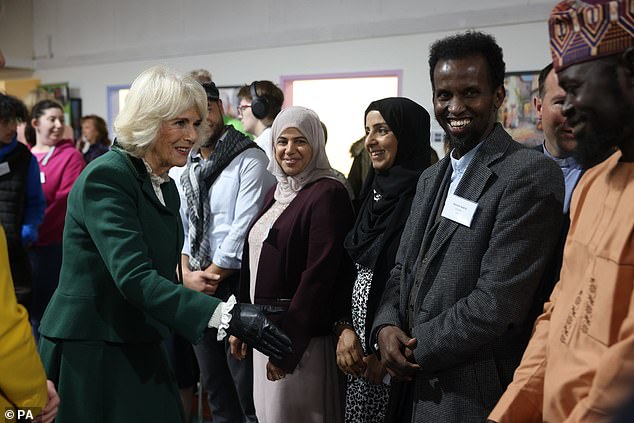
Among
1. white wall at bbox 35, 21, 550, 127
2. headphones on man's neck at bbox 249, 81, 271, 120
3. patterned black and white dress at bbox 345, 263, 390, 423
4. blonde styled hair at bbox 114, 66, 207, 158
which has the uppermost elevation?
white wall at bbox 35, 21, 550, 127

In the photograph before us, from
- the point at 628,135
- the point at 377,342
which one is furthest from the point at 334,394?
the point at 628,135

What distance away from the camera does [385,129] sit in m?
2.46

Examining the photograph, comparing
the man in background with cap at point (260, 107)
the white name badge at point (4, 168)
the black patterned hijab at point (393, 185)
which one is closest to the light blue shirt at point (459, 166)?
the black patterned hijab at point (393, 185)

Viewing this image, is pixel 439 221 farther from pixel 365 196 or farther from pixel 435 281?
pixel 365 196

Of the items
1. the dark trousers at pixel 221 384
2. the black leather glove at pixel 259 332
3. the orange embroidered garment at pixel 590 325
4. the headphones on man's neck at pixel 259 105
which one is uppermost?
the headphones on man's neck at pixel 259 105

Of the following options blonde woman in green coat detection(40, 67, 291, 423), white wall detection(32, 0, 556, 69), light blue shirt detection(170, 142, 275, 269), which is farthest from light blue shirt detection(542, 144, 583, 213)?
white wall detection(32, 0, 556, 69)

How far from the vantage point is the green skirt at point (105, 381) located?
1.87 m

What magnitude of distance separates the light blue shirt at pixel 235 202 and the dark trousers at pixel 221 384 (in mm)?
438

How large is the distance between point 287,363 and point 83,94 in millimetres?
7061

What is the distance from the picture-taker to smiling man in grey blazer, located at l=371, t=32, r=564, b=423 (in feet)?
5.32

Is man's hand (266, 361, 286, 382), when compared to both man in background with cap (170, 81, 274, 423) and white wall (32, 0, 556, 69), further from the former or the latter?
white wall (32, 0, 556, 69)

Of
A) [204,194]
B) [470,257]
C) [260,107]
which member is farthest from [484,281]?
[260,107]

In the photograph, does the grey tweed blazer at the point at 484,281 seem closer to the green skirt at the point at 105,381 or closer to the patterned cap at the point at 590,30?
the patterned cap at the point at 590,30

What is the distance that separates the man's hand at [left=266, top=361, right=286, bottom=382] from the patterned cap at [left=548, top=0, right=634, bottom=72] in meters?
1.69
